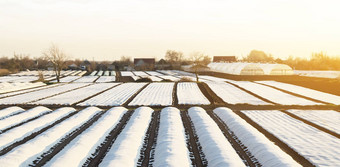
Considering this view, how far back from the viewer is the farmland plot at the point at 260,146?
8703mm

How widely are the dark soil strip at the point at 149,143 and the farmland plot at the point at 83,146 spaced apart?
79.4 inches

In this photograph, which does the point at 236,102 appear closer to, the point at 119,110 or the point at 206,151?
the point at 119,110

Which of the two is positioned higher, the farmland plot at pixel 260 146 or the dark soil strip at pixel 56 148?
the farmland plot at pixel 260 146

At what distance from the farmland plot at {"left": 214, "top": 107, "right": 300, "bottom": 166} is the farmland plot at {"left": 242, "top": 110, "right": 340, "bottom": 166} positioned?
1.21 m

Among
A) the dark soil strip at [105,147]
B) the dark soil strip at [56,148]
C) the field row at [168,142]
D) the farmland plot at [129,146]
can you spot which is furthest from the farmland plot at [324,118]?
the dark soil strip at [56,148]

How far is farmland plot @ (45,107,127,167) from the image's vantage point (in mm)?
8789

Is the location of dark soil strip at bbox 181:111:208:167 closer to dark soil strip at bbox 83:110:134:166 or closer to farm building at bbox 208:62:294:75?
dark soil strip at bbox 83:110:134:166

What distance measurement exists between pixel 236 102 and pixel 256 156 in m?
13.7

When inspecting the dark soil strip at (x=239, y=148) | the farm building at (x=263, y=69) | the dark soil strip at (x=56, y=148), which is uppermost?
the farm building at (x=263, y=69)

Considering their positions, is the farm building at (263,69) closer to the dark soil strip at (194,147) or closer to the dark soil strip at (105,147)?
the dark soil strip at (194,147)

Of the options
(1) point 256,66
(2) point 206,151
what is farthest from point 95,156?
(1) point 256,66

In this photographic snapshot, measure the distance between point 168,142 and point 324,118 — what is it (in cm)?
1135

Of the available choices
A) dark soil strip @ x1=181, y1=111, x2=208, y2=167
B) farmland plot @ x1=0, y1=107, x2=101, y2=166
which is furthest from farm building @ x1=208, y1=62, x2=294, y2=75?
farmland plot @ x1=0, y1=107, x2=101, y2=166

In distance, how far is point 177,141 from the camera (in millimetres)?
10844
